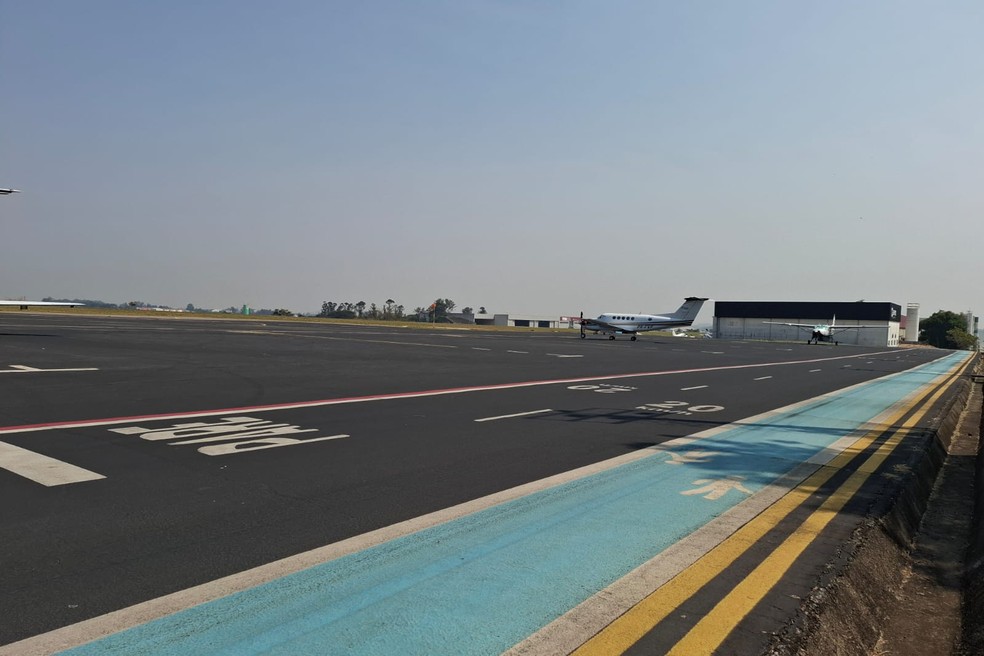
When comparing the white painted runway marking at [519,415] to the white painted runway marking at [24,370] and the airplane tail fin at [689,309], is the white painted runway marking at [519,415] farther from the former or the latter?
the airplane tail fin at [689,309]

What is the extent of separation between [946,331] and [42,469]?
19493 centimetres

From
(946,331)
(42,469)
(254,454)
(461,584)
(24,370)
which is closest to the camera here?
(461,584)

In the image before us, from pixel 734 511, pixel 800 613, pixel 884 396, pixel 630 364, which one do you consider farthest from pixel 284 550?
pixel 630 364

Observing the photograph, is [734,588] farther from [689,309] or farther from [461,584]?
[689,309]

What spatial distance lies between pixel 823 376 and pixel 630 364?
7.47 metres

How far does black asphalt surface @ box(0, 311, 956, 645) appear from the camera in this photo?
459cm

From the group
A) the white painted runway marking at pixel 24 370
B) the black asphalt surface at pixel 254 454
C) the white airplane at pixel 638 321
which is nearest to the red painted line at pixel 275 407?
the black asphalt surface at pixel 254 454

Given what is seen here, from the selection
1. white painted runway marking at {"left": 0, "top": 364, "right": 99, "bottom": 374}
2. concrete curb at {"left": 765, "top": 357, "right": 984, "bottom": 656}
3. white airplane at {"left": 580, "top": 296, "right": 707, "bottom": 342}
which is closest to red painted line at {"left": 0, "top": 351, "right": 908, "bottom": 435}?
white painted runway marking at {"left": 0, "top": 364, "right": 99, "bottom": 374}

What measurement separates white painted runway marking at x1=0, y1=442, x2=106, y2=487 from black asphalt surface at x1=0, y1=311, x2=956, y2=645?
146 mm

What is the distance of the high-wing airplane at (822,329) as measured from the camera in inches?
3412

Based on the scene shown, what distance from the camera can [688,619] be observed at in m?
3.88

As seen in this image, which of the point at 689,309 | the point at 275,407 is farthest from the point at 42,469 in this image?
the point at 689,309

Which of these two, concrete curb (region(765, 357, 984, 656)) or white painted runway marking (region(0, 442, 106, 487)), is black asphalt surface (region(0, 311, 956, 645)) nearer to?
white painted runway marking (region(0, 442, 106, 487))

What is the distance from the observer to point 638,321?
69.6 meters
